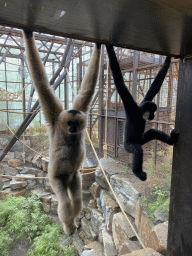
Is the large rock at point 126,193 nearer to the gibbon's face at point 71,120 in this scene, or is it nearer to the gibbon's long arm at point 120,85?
the gibbon's long arm at point 120,85

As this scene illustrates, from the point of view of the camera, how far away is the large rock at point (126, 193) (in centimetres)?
411

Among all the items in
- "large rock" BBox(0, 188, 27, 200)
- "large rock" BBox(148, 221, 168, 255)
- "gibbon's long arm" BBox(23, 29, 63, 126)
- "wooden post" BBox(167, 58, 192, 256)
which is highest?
"gibbon's long arm" BBox(23, 29, 63, 126)

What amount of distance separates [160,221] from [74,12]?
11.5ft

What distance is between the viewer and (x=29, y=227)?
6.01m

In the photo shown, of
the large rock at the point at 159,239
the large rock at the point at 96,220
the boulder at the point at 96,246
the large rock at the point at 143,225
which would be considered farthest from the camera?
the large rock at the point at 96,220

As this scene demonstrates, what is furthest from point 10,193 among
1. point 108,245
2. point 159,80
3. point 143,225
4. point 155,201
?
point 159,80

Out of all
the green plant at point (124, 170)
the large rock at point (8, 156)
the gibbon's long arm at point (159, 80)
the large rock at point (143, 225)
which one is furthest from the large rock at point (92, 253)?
the large rock at point (8, 156)

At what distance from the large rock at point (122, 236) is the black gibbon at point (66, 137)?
2461 millimetres

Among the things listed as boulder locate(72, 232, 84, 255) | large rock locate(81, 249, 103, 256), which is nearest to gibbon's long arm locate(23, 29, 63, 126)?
large rock locate(81, 249, 103, 256)

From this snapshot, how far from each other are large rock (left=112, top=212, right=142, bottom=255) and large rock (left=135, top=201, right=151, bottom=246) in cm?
17

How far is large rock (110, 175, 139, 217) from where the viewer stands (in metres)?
4.11

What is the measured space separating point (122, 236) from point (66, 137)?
3383 millimetres

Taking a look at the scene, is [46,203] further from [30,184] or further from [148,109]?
[148,109]

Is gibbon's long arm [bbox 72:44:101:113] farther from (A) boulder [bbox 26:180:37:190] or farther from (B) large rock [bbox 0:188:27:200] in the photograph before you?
(A) boulder [bbox 26:180:37:190]
